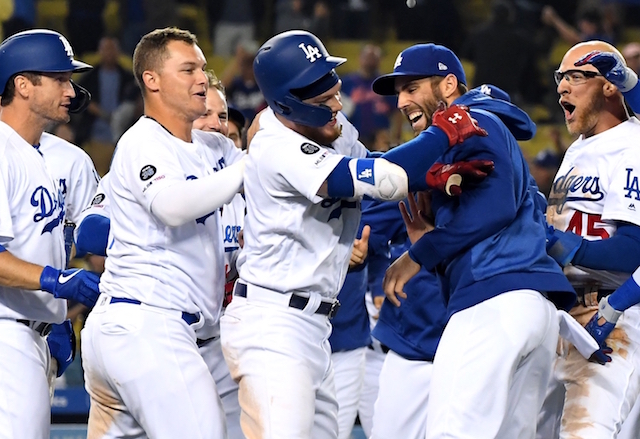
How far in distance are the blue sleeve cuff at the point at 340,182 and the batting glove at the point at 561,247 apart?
3.37 feet

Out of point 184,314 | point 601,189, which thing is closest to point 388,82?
point 601,189

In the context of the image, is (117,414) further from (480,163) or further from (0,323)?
(480,163)

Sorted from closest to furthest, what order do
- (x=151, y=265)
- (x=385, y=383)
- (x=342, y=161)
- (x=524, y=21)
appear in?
(x=342, y=161) → (x=151, y=265) → (x=385, y=383) → (x=524, y=21)

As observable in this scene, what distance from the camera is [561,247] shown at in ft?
13.1

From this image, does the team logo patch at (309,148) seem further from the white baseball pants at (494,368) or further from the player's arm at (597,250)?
the player's arm at (597,250)

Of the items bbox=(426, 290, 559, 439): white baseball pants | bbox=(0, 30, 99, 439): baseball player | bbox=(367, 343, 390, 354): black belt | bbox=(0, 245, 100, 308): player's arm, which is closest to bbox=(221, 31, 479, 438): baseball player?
bbox=(426, 290, 559, 439): white baseball pants

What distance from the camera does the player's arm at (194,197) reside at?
12.2 ft

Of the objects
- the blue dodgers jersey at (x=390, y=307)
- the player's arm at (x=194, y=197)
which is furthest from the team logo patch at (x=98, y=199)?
the blue dodgers jersey at (x=390, y=307)

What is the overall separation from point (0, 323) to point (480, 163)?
2.21 m

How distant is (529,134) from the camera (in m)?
4.01

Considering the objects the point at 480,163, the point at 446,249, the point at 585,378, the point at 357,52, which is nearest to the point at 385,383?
the point at 585,378

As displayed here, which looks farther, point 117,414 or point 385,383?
point 385,383

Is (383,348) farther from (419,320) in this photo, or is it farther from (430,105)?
(430,105)

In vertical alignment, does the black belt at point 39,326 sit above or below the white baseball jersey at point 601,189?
below
